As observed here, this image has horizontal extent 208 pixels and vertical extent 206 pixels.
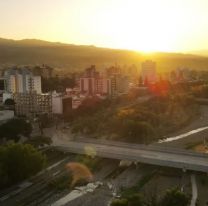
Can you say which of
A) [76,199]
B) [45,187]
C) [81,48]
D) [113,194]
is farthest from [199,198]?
[81,48]

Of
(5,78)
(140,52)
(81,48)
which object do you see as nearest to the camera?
(5,78)

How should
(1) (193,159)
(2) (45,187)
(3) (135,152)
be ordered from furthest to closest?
1. (3) (135,152)
2. (1) (193,159)
3. (2) (45,187)

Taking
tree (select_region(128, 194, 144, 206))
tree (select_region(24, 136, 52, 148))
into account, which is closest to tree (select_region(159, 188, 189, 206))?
tree (select_region(128, 194, 144, 206))

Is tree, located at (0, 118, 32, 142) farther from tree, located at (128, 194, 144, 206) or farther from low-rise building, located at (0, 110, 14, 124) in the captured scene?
tree, located at (128, 194, 144, 206)

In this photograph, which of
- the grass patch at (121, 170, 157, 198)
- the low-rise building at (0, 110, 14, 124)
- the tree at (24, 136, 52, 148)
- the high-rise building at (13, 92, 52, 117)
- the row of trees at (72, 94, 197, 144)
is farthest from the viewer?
the high-rise building at (13, 92, 52, 117)

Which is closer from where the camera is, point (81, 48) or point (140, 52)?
point (81, 48)

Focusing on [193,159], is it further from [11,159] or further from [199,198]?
[11,159]
